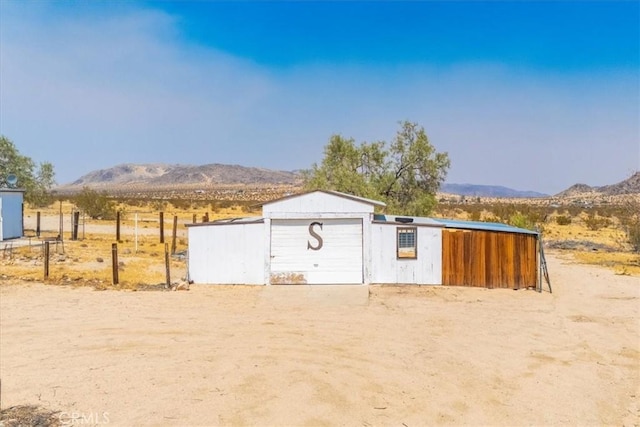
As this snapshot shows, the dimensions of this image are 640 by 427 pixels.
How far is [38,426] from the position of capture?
680 cm

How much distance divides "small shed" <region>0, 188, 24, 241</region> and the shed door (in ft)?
59.8

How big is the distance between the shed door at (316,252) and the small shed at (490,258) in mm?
3015

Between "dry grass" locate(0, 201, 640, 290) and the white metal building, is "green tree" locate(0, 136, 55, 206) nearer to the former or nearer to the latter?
"dry grass" locate(0, 201, 640, 290)

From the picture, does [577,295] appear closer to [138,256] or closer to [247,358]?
[247,358]

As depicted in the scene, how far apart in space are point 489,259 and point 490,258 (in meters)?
0.05

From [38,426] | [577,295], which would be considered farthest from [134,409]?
[577,295]

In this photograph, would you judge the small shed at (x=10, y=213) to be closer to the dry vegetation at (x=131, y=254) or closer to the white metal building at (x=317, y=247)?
the dry vegetation at (x=131, y=254)

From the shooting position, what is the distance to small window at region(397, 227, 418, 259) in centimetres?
1691

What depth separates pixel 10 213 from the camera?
1110 inches

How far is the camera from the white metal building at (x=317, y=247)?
17.0m

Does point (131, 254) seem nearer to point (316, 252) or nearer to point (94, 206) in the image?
point (316, 252)

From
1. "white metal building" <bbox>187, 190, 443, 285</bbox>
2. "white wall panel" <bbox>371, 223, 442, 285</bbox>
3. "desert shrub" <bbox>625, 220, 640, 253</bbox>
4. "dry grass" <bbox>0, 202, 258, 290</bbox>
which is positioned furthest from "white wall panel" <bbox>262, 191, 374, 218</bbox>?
"desert shrub" <bbox>625, 220, 640, 253</bbox>

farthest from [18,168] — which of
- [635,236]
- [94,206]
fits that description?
[635,236]

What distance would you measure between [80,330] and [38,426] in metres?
5.02
